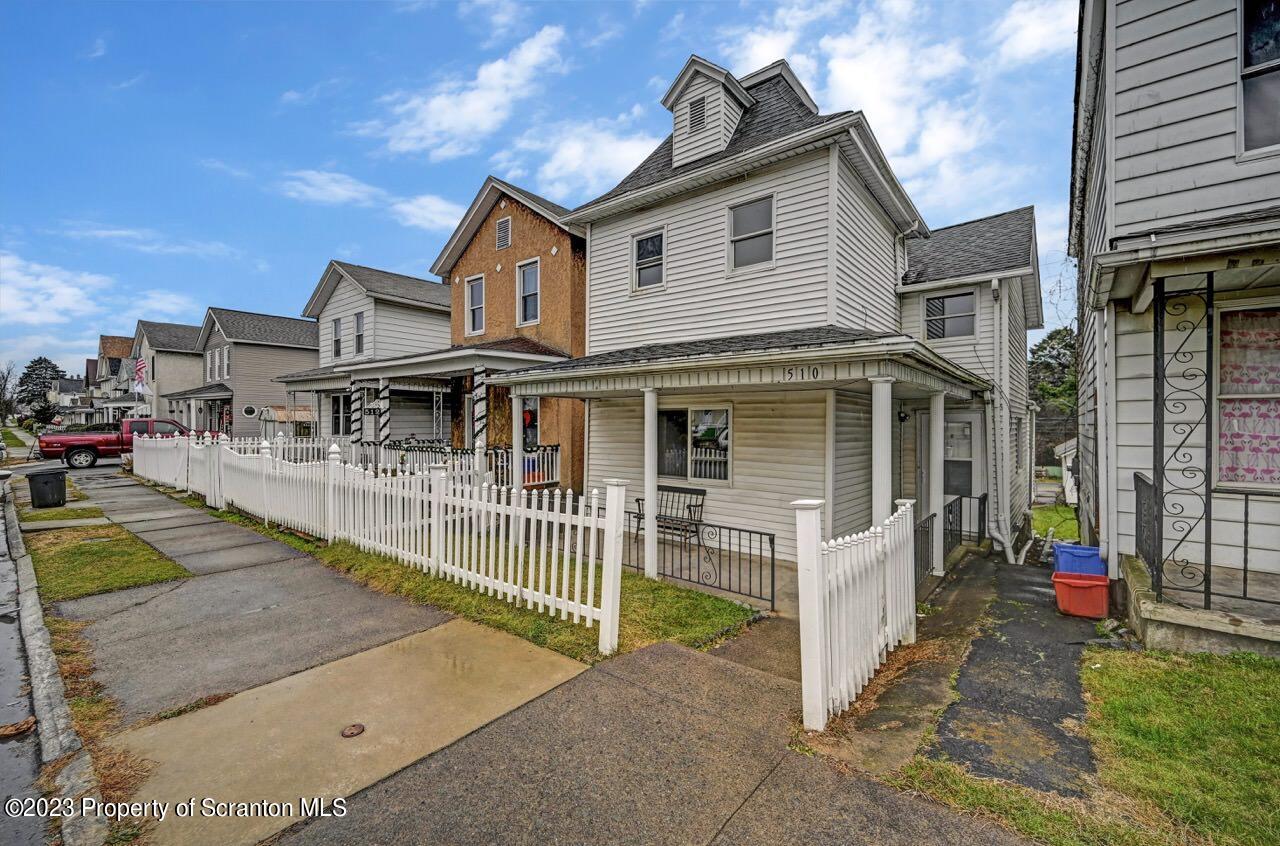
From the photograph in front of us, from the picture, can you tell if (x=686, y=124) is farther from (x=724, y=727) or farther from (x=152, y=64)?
(x=152, y=64)

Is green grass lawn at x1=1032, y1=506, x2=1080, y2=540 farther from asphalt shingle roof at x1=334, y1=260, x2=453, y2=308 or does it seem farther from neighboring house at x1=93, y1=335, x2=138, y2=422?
neighboring house at x1=93, y1=335, x2=138, y2=422

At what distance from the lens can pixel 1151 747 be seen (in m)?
3.20

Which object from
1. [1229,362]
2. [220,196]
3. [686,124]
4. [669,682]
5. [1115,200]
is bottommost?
[669,682]

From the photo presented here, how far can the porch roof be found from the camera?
247 inches

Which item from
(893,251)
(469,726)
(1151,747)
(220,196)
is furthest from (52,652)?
(220,196)

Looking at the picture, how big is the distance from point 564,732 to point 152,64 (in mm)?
24254

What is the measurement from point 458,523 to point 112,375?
224 ft

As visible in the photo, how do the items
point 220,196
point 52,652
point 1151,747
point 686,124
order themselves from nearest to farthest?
1. point 1151,747
2. point 52,652
3. point 686,124
4. point 220,196

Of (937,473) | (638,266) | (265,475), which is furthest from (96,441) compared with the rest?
(937,473)

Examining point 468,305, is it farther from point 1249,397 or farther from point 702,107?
point 1249,397

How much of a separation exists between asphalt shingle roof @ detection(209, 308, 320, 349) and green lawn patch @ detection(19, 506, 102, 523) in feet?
54.7

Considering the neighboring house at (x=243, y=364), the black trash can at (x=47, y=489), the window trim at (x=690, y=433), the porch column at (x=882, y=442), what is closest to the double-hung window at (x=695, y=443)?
the window trim at (x=690, y=433)

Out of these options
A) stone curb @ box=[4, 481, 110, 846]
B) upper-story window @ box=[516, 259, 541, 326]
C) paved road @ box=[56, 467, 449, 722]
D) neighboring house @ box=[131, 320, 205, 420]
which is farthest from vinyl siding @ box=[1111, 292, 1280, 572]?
neighboring house @ box=[131, 320, 205, 420]

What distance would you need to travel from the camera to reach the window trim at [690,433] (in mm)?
9617
